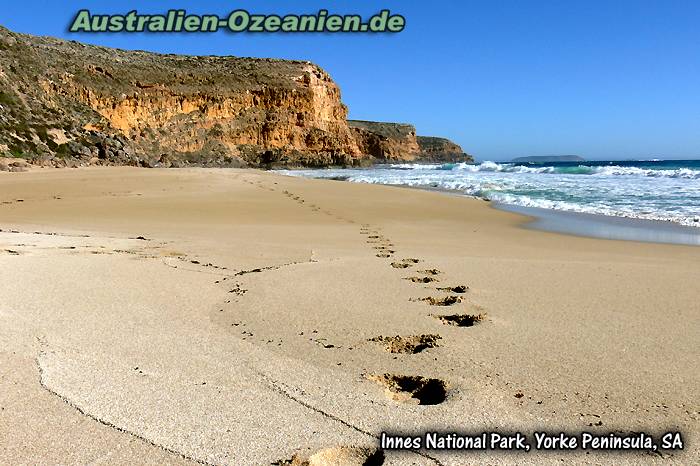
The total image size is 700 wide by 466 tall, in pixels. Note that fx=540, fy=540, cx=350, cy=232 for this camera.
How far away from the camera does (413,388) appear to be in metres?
2.38

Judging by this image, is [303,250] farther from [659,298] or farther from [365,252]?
[659,298]

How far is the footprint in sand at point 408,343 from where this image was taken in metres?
2.81

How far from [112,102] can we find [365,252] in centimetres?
3892

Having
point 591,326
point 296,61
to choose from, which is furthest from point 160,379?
point 296,61

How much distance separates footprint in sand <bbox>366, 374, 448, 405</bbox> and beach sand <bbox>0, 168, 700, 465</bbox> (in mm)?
10

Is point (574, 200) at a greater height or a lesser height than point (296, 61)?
lesser

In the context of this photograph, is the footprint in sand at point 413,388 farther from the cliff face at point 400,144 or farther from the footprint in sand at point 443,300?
the cliff face at point 400,144

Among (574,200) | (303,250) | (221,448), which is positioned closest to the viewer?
(221,448)

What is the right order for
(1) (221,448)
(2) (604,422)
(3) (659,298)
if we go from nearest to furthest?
(1) (221,448) → (2) (604,422) → (3) (659,298)

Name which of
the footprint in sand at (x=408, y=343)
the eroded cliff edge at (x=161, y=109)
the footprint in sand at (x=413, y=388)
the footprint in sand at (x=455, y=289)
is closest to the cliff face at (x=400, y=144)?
the eroded cliff edge at (x=161, y=109)

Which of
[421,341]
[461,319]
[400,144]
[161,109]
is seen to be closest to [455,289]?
[461,319]

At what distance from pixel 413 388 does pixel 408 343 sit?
0.52m

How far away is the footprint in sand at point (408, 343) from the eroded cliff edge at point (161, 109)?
2367 centimetres

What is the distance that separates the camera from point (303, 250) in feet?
19.6
